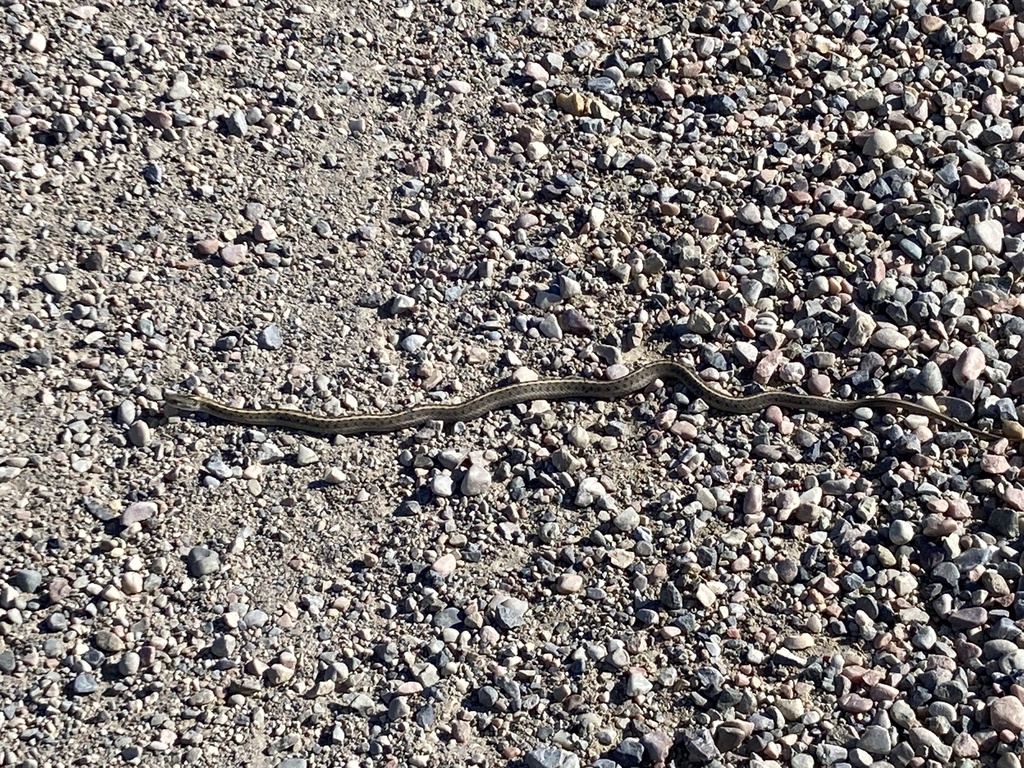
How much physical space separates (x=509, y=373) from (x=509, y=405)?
28 cm

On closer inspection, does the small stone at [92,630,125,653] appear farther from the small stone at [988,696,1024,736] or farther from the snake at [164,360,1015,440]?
the small stone at [988,696,1024,736]

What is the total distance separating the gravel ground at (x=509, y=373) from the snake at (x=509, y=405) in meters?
0.11

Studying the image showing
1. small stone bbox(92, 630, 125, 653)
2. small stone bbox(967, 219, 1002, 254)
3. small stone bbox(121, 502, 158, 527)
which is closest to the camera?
small stone bbox(92, 630, 125, 653)

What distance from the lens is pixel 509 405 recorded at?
8.83 m

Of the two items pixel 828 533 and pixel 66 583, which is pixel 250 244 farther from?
pixel 828 533

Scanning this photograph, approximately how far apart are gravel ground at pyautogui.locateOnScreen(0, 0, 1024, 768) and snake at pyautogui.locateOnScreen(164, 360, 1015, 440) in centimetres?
11

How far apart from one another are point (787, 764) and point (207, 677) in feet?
10.8

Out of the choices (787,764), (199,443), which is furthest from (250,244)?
(787,764)

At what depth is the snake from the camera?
8680 mm

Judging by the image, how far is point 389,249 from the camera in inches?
383

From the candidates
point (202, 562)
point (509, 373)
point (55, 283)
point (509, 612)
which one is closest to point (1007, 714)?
point (509, 612)

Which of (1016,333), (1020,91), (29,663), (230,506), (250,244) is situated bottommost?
(29,663)

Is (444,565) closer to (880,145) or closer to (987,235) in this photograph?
(987,235)

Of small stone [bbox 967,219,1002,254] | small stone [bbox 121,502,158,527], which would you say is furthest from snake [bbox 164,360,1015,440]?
small stone [bbox 967,219,1002,254]
